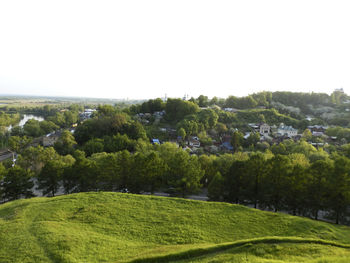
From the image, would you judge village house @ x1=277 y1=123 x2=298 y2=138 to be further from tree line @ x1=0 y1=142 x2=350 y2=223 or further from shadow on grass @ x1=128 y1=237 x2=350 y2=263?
shadow on grass @ x1=128 y1=237 x2=350 y2=263

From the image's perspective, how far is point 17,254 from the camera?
34.9ft

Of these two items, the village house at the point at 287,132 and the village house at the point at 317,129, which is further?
the village house at the point at 317,129

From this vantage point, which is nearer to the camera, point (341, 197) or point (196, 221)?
point (196, 221)

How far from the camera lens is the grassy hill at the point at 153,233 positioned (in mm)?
10289

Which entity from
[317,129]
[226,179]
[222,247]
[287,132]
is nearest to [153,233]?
[222,247]

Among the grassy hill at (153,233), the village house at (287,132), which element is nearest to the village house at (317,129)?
the village house at (287,132)

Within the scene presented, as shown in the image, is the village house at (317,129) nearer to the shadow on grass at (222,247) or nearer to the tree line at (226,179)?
the tree line at (226,179)

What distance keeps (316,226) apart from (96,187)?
20.1m

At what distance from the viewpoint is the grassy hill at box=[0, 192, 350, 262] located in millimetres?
10289

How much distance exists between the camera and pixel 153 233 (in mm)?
13070

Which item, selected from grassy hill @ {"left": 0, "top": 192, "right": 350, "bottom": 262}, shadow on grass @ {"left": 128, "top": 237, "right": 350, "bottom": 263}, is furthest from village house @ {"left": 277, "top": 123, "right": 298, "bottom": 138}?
shadow on grass @ {"left": 128, "top": 237, "right": 350, "bottom": 263}

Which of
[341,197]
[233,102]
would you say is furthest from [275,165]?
[233,102]

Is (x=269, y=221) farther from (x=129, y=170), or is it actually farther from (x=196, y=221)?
(x=129, y=170)

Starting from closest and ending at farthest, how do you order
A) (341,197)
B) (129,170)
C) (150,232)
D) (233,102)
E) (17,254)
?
(17,254) < (150,232) < (341,197) < (129,170) < (233,102)
